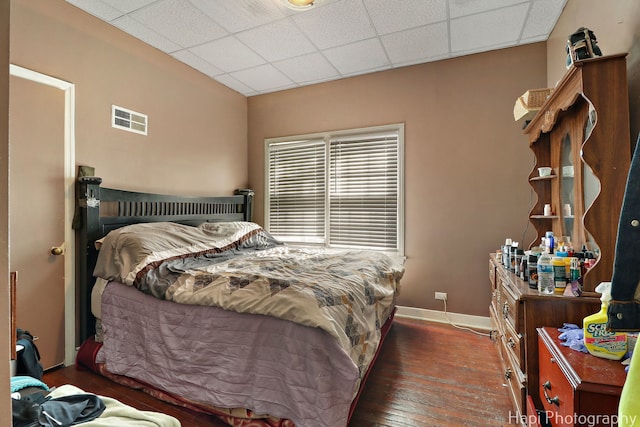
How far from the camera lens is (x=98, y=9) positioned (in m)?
2.42

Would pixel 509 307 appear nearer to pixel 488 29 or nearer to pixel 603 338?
pixel 603 338

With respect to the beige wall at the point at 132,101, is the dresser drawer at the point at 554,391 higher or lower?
lower

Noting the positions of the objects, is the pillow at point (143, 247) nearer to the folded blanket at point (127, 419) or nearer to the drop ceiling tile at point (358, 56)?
the folded blanket at point (127, 419)

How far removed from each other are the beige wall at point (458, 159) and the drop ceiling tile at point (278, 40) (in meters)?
0.90

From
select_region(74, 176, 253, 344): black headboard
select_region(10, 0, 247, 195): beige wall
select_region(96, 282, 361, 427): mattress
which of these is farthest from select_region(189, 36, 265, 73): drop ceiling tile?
select_region(96, 282, 361, 427): mattress

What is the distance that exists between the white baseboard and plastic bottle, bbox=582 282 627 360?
7.18ft

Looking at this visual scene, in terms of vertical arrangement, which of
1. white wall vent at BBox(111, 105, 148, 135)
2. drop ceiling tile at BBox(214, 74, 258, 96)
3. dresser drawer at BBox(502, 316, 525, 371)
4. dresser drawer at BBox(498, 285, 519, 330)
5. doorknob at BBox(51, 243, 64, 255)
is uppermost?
drop ceiling tile at BBox(214, 74, 258, 96)

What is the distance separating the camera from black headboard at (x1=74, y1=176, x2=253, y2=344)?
2.32 meters

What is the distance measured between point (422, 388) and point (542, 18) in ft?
10.2

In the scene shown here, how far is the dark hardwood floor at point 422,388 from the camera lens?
68.2 inches

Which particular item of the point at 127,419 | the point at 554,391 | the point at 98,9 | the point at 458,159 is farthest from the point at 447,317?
the point at 98,9

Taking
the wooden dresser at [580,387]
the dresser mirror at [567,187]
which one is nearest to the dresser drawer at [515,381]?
the wooden dresser at [580,387]

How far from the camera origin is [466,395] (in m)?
1.94

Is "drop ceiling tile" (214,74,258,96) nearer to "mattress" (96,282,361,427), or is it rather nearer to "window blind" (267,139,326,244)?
"window blind" (267,139,326,244)
